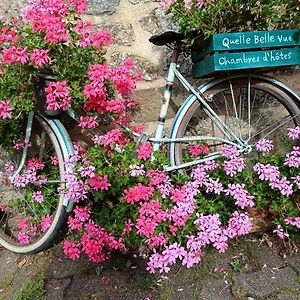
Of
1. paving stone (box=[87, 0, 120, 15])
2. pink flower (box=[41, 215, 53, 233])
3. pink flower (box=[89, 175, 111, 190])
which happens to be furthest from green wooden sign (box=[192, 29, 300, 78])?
pink flower (box=[41, 215, 53, 233])

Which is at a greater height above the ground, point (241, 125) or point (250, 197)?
point (241, 125)

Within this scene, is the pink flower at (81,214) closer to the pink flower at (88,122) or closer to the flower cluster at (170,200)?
the flower cluster at (170,200)

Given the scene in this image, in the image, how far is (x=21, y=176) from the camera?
241 cm

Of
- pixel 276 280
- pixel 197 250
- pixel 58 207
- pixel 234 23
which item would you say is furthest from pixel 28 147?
pixel 276 280

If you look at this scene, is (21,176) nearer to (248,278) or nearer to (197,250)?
(197,250)

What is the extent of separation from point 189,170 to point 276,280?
28.3 inches

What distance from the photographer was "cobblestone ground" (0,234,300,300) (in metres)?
2.04

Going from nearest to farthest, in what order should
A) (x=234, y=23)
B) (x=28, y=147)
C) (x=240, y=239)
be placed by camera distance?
1. (x=234, y=23)
2. (x=240, y=239)
3. (x=28, y=147)

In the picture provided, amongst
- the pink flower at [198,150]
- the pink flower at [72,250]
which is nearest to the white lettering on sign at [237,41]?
the pink flower at [198,150]

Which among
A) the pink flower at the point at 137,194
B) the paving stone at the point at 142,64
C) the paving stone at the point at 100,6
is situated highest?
the paving stone at the point at 100,6

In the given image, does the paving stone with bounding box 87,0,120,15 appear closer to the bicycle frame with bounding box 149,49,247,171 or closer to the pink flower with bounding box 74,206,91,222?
the bicycle frame with bounding box 149,49,247,171

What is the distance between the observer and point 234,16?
217cm

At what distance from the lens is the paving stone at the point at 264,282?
201 centimetres

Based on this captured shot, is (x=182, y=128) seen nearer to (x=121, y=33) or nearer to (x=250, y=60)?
(x=250, y=60)
